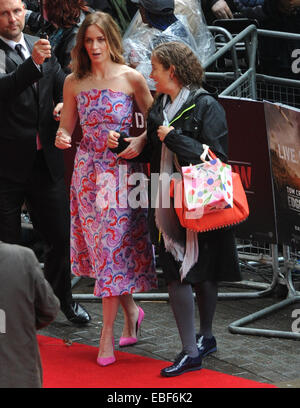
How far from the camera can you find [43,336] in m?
6.70

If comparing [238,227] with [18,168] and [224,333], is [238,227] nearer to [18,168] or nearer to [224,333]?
[224,333]

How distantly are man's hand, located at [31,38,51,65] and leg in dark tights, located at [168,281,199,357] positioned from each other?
1.68 meters

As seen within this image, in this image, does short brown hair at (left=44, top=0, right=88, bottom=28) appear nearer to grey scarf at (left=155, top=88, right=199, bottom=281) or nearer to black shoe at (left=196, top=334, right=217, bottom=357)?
grey scarf at (left=155, top=88, right=199, bottom=281)

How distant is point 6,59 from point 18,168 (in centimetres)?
75

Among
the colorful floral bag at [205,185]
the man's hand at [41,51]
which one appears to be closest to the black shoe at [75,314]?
the colorful floral bag at [205,185]

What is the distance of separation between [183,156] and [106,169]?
0.66 metres

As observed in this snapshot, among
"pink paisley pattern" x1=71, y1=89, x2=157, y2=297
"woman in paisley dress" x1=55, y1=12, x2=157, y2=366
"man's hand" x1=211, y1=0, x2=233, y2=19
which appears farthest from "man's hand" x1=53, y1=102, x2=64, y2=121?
"man's hand" x1=211, y1=0, x2=233, y2=19

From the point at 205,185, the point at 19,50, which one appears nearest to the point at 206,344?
the point at 205,185

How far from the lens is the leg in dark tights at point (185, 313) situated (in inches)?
227

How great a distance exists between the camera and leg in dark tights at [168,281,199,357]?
5.77 m

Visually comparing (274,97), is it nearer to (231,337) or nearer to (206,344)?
(231,337)

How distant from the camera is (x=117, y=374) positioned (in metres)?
5.82

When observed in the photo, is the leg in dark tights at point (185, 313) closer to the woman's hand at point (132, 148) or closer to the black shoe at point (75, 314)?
the woman's hand at point (132, 148)

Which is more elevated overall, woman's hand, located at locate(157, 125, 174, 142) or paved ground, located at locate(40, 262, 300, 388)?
woman's hand, located at locate(157, 125, 174, 142)
